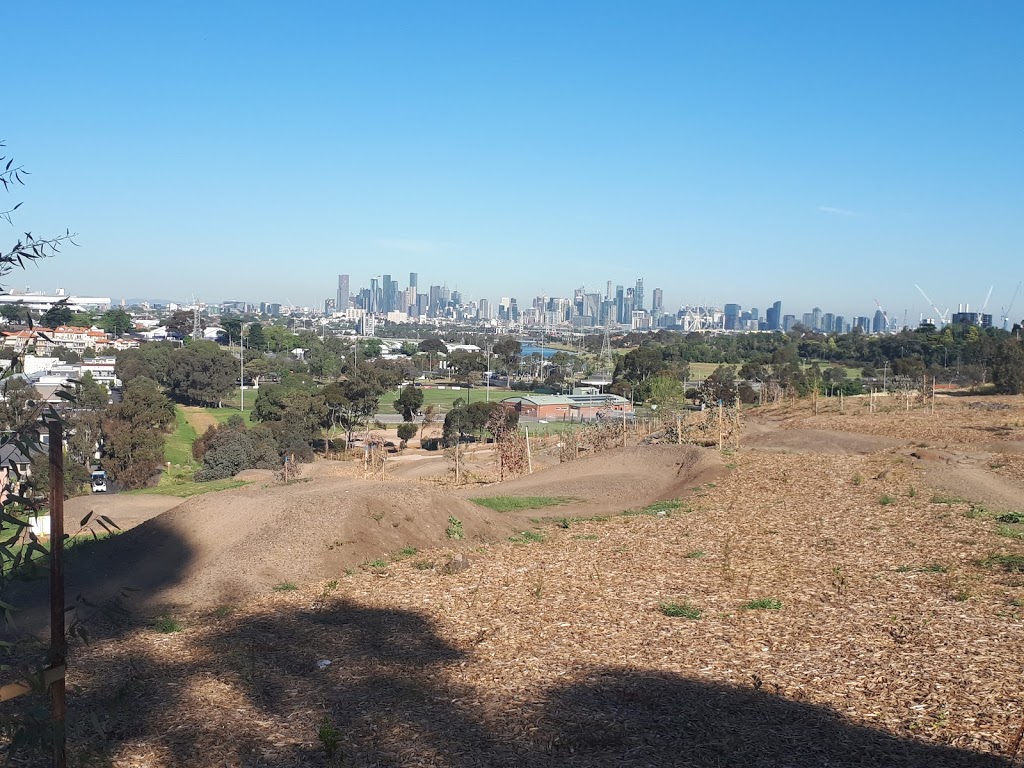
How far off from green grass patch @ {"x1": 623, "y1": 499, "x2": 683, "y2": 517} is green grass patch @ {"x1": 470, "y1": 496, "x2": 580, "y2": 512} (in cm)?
188

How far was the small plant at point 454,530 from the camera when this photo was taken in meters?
12.9

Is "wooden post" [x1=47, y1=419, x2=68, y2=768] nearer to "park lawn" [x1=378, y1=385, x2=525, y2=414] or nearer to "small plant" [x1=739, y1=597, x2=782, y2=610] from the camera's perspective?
"small plant" [x1=739, y1=597, x2=782, y2=610]

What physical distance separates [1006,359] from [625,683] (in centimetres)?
3818

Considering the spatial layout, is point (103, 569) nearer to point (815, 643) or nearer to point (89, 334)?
point (815, 643)

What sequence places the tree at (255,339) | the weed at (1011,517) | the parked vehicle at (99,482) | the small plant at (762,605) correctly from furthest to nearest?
the tree at (255,339) < the parked vehicle at (99,482) < the weed at (1011,517) < the small plant at (762,605)

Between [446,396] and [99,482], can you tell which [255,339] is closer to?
[446,396]

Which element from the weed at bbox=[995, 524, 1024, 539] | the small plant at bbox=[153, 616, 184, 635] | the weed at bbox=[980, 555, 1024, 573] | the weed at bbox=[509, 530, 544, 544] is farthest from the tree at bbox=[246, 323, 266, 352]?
the weed at bbox=[980, 555, 1024, 573]

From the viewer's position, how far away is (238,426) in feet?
134

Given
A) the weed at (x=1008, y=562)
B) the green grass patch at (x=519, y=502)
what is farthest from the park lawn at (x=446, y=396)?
the weed at (x=1008, y=562)

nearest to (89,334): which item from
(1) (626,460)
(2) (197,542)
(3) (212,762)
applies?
(1) (626,460)

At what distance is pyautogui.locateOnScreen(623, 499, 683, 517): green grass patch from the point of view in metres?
15.6

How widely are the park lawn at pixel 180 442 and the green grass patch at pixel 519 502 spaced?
25530mm

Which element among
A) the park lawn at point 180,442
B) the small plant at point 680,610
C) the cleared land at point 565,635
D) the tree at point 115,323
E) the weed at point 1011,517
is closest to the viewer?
the cleared land at point 565,635

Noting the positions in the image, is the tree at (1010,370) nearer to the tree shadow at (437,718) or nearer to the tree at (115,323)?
the tree shadow at (437,718)
